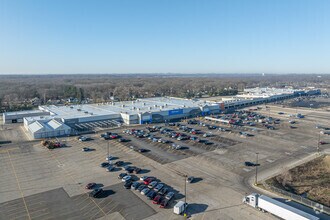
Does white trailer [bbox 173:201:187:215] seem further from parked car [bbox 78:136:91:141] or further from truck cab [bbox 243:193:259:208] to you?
parked car [bbox 78:136:91:141]

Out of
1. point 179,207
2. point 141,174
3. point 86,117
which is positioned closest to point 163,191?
point 179,207

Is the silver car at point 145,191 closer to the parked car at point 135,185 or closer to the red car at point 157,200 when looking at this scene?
the parked car at point 135,185

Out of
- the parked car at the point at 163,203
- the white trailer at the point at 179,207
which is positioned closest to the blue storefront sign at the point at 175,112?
the parked car at the point at 163,203

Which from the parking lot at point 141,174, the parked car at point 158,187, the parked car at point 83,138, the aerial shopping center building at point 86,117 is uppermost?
the aerial shopping center building at point 86,117

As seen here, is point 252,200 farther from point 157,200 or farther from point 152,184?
point 152,184

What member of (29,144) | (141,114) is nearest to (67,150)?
(29,144)
